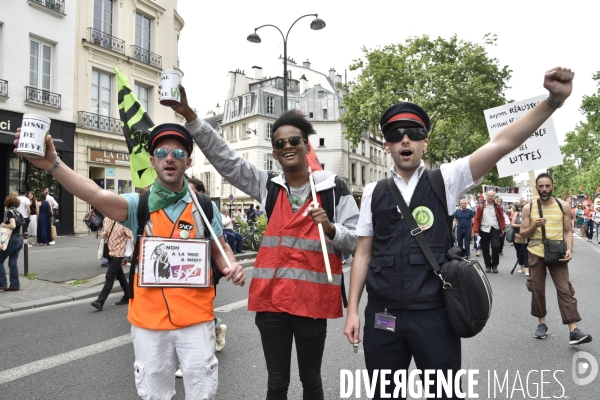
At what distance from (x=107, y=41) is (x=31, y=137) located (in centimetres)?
2058

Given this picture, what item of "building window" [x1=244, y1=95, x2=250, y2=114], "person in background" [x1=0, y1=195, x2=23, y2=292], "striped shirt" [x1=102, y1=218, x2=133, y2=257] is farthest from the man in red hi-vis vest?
"building window" [x1=244, y1=95, x2=250, y2=114]

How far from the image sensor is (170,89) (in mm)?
2555

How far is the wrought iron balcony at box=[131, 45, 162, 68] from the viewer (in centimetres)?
2191

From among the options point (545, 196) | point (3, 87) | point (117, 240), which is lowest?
point (117, 240)

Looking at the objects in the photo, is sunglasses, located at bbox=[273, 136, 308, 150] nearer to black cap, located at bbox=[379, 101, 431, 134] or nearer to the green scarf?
black cap, located at bbox=[379, 101, 431, 134]

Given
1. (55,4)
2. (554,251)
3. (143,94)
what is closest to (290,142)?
(554,251)

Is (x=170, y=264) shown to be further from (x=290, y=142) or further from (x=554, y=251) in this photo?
(x=554, y=251)

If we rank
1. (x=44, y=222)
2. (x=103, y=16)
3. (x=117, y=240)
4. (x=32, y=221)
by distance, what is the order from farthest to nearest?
(x=103, y=16) < (x=44, y=222) < (x=32, y=221) < (x=117, y=240)

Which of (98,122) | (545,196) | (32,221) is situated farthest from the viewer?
(98,122)

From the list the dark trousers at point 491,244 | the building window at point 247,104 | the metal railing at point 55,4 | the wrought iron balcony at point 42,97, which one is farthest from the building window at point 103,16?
the building window at point 247,104

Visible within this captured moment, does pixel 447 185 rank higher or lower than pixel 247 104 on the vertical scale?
lower

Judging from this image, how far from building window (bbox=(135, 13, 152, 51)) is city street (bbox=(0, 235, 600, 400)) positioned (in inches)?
694

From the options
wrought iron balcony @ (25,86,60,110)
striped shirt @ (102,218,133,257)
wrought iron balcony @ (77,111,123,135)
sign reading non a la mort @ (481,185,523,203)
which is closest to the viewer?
striped shirt @ (102,218,133,257)

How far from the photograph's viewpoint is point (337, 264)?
2758 mm
